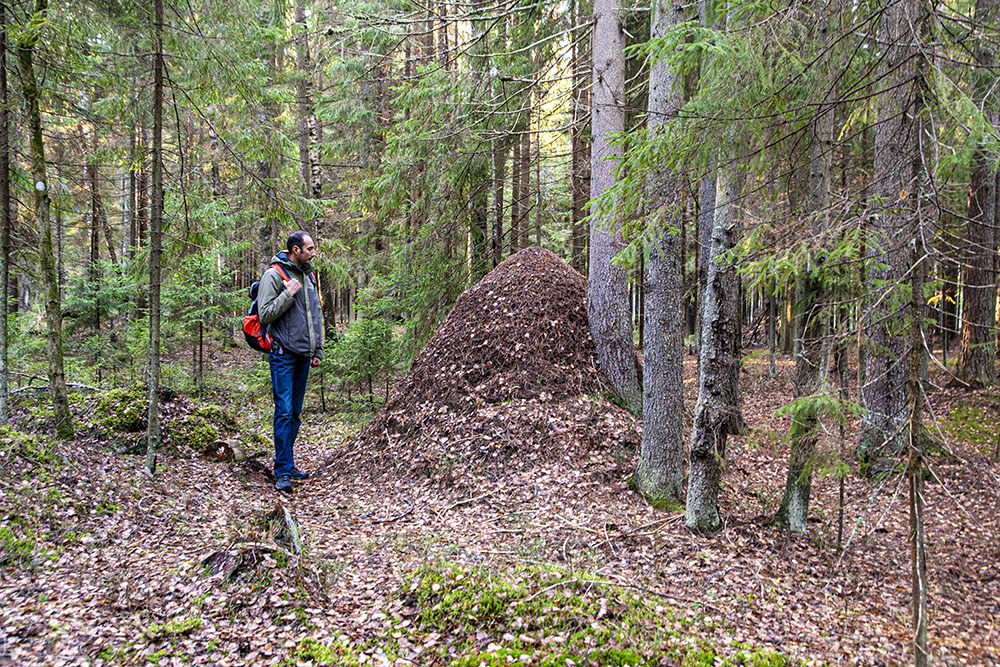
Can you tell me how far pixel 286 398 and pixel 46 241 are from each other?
9.23 feet

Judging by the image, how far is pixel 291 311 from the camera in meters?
6.05

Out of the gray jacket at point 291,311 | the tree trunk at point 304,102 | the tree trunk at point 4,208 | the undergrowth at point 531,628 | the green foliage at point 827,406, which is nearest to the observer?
the undergrowth at point 531,628

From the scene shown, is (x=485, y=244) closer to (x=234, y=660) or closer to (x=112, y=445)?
(x=112, y=445)

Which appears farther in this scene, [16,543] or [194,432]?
[194,432]

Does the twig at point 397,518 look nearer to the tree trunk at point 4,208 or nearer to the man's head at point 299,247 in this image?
the man's head at point 299,247

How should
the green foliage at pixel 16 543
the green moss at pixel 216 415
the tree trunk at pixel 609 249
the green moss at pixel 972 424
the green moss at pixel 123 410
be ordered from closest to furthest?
the green foliage at pixel 16 543 → the green moss at pixel 123 410 → the green moss at pixel 216 415 → the tree trunk at pixel 609 249 → the green moss at pixel 972 424

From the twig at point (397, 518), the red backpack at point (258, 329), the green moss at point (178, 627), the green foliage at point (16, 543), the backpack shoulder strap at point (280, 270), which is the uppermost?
the backpack shoulder strap at point (280, 270)

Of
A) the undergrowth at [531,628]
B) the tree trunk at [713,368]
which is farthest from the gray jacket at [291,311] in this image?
the tree trunk at [713,368]

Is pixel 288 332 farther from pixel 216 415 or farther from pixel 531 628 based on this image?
pixel 531 628

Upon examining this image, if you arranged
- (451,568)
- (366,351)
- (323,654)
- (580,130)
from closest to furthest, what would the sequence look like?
(323,654), (451,568), (580,130), (366,351)

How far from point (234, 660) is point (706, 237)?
738 centimetres

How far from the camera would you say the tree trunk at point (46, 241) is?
540 centimetres

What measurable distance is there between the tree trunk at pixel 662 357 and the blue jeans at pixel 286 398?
3661 mm

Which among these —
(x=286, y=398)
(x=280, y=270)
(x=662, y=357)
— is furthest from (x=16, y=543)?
(x=662, y=357)
